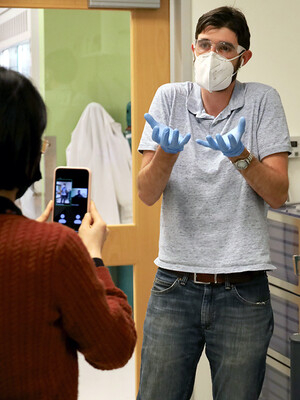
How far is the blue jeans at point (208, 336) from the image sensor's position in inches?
57.6

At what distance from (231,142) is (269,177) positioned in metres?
0.14

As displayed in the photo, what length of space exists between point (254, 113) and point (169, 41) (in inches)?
32.7

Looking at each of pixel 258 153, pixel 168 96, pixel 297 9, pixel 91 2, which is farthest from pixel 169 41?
pixel 258 153

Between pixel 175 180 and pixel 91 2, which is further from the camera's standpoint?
pixel 91 2

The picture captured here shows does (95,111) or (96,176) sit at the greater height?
(95,111)

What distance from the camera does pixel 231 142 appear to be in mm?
1337

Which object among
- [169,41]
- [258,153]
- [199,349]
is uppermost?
[169,41]

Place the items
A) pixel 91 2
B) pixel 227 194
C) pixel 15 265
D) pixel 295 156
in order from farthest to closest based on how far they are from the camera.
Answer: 1. pixel 295 156
2. pixel 91 2
3. pixel 227 194
4. pixel 15 265

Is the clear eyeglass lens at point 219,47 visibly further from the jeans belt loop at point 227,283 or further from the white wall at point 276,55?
the white wall at point 276,55

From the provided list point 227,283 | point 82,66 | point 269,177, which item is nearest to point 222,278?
point 227,283

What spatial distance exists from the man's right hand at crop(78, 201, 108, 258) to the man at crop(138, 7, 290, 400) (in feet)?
1.28

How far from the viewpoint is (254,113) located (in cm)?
150

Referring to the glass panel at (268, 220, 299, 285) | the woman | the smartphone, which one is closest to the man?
the smartphone

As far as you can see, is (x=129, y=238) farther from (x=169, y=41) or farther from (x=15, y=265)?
(x=15, y=265)
